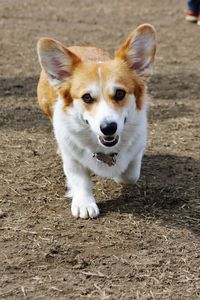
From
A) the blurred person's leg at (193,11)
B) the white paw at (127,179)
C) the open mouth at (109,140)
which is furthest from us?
the blurred person's leg at (193,11)

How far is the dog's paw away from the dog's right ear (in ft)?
2.30

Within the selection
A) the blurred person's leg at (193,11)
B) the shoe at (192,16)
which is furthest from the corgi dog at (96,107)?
the shoe at (192,16)

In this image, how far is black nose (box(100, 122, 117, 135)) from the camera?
3375mm

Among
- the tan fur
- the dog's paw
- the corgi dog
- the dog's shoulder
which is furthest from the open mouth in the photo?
the dog's shoulder

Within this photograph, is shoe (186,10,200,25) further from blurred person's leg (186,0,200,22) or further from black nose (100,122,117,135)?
black nose (100,122,117,135)

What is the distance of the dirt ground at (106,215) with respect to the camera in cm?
309

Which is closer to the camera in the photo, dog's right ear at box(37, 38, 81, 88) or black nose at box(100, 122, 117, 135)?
black nose at box(100, 122, 117, 135)

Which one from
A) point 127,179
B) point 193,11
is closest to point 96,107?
point 127,179

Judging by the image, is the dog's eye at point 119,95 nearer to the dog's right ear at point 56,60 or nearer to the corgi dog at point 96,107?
the corgi dog at point 96,107

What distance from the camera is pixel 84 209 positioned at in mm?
3766

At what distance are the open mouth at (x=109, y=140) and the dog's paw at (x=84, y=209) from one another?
0.42 m

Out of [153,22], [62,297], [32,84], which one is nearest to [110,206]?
[62,297]

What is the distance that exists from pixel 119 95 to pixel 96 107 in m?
0.16

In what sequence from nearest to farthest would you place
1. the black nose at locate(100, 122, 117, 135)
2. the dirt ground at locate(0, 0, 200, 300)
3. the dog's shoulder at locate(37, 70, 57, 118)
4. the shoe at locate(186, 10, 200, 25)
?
1. the dirt ground at locate(0, 0, 200, 300)
2. the black nose at locate(100, 122, 117, 135)
3. the dog's shoulder at locate(37, 70, 57, 118)
4. the shoe at locate(186, 10, 200, 25)
